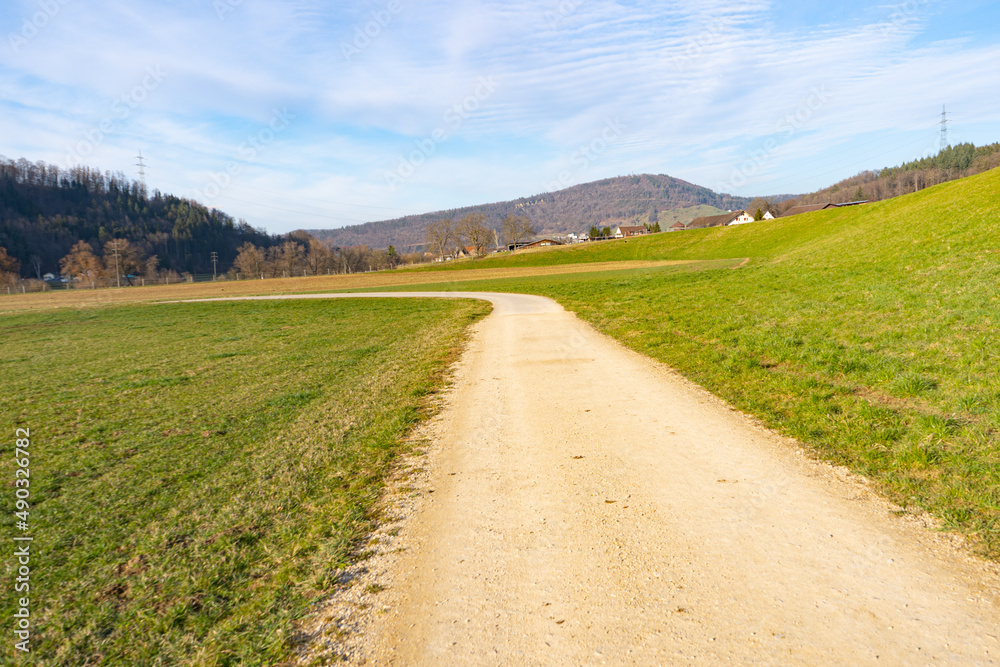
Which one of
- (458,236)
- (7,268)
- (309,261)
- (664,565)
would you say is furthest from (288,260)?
(664,565)

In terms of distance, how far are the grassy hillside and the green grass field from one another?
5340 millimetres

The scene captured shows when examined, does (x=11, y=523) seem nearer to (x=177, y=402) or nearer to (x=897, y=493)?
(x=177, y=402)

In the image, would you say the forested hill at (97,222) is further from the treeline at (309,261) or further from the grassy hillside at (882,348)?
the grassy hillside at (882,348)

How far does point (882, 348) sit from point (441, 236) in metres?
118

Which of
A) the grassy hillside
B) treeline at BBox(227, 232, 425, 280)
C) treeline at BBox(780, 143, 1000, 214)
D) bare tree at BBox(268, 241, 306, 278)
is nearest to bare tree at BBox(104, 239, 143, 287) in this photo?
treeline at BBox(227, 232, 425, 280)

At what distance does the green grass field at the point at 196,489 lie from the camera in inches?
131

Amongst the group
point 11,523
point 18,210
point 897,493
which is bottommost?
point 897,493

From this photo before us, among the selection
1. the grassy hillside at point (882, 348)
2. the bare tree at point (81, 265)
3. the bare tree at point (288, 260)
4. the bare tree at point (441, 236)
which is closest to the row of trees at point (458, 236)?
the bare tree at point (441, 236)

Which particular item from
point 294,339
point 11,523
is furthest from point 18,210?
point 11,523

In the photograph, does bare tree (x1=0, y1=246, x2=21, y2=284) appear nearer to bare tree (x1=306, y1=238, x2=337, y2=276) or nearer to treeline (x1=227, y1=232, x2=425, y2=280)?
treeline (x1=227, y1=232, x2=425, y2=280)

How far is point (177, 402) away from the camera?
9195 millimetres

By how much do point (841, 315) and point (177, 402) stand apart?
1472cm

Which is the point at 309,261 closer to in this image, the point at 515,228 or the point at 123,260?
the point at 123,260

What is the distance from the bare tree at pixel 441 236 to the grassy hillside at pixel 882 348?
10384 cm
